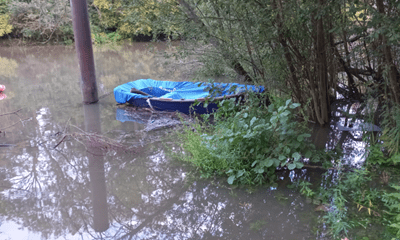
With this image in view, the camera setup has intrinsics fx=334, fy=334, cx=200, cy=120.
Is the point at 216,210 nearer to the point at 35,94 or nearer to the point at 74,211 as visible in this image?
the point at 74,211

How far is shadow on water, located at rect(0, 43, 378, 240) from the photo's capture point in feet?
10.7

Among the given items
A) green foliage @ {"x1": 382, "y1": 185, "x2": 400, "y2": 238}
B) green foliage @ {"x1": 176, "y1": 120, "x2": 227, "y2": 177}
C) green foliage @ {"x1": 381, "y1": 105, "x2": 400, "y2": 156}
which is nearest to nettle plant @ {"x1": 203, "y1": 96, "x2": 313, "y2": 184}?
green foliage @ {"x1": 176, "y1": 120, "x2": 227, "y2": 177}

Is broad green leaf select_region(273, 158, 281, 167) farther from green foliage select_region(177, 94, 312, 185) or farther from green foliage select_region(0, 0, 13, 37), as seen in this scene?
green foliage select_region(0, 0, 13, 37)

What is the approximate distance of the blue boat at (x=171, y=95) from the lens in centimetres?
618

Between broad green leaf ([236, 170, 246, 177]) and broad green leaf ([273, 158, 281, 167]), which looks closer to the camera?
broad green leaf ([273, 158, 281, 167])

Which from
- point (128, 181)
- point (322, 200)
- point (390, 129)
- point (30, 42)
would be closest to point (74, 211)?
point (128, 181)

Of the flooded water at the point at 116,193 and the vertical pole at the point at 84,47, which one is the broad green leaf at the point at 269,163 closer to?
the flooded water at the point at 116,193

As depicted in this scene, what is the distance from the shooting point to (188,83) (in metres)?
8.20

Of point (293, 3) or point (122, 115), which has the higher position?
point (293, 3)

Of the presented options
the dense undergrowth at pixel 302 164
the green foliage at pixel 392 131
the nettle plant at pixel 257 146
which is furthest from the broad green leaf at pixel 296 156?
the green foliage at pixel 392 131

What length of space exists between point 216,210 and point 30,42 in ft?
73.0

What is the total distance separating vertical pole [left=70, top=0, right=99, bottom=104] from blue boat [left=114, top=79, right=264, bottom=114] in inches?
27.0

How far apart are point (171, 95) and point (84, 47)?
224 cm

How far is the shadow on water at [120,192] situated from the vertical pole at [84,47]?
1066 mm
